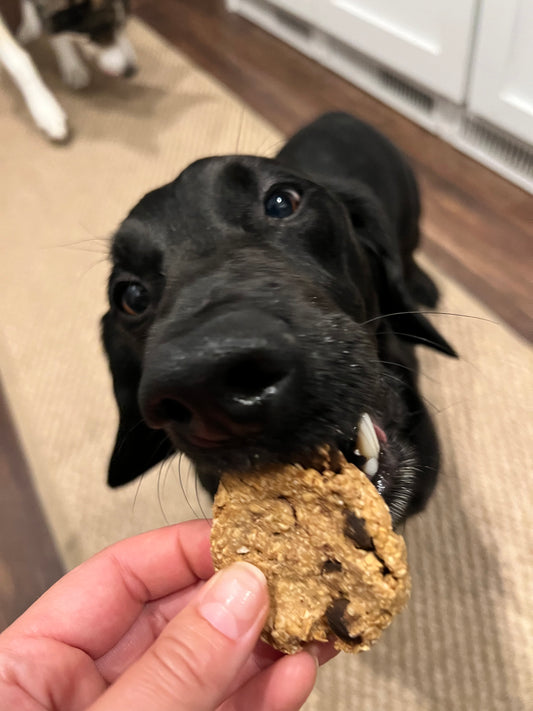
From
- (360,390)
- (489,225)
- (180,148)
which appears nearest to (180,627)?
(360,390)

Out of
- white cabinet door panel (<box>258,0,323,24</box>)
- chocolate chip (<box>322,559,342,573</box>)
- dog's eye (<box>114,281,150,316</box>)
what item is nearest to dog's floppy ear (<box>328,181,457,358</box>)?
dog's eye (<box>114,281,150,316</box>)

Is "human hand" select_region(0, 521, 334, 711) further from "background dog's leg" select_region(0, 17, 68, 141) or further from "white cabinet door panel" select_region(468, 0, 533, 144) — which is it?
"background dog's leg" select_region(0, 17, 68, 141)

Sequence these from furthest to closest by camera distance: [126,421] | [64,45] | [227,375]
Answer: [64,45], [126,421], [227,375]

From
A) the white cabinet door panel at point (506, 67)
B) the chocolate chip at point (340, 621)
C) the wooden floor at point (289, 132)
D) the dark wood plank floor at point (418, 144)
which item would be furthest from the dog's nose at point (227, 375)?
the white cabinet door panel at point (506, 67)

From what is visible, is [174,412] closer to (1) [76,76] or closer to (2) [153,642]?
(2) [153,642]

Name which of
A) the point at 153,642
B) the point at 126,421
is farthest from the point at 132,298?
the point at 153,642

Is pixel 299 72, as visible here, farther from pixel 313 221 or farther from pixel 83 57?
pixel 313 221
